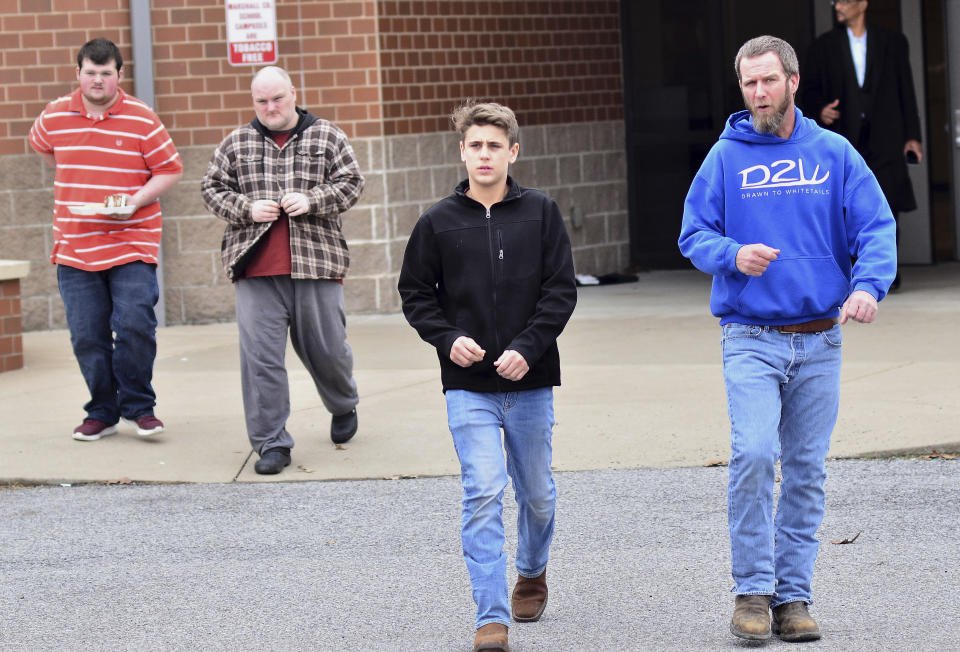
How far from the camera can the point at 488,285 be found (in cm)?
496

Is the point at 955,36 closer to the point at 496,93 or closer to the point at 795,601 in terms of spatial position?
the point at 496,93

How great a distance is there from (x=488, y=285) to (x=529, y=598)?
1.03 m

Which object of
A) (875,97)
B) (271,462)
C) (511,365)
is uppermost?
(875,97)

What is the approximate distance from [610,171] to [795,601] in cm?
957

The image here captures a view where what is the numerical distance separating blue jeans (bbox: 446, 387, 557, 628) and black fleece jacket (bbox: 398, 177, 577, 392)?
0.06m

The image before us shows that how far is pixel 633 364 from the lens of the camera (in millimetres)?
9695

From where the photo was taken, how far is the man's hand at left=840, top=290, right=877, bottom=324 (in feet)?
15.0

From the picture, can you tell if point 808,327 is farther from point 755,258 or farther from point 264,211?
point 264,211

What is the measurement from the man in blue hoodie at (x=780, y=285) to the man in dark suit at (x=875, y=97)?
23.3 ft

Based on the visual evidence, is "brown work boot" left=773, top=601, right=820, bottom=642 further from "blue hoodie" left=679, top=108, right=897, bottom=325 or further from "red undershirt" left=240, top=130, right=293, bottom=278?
"red undershirt" left=240, top=130, right=293, bottom=278

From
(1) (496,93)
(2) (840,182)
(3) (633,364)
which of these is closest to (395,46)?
(1) (496,93)

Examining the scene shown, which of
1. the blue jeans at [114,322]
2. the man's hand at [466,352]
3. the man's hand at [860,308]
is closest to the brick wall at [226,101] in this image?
the blue jeans at [114,322]

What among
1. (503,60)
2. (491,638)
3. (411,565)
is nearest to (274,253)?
(411,565)

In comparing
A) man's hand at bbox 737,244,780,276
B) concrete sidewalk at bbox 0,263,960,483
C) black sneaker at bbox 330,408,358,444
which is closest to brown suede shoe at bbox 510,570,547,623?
man's hand at bbox 737,244,780,276
